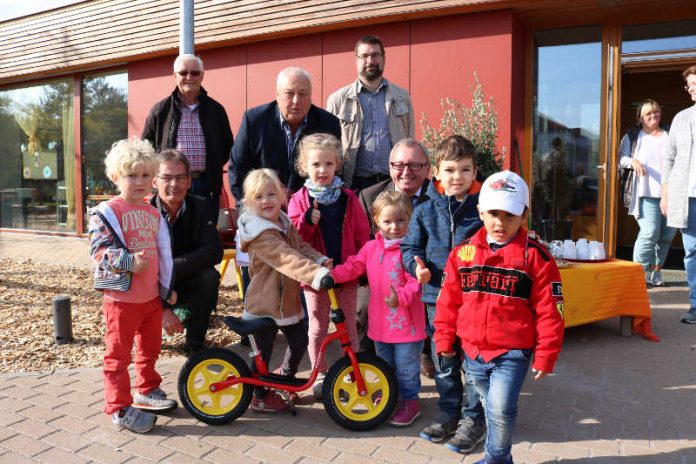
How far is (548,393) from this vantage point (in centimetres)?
384

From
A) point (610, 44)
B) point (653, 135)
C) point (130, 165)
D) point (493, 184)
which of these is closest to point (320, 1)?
point (610, 44)

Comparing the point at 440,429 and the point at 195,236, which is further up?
the point at 195,236

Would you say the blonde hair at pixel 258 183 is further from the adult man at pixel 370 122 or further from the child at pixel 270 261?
the adult man at pixel 370 122

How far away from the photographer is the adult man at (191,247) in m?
4.22

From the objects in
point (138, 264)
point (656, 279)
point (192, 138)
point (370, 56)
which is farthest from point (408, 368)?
point (656, 279)

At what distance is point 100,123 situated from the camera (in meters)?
12.4

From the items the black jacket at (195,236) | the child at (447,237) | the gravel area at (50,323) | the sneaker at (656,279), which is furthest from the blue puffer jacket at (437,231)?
the sneaker at (656,279)

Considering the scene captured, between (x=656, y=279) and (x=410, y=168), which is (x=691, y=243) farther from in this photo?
(x=410, y=168)

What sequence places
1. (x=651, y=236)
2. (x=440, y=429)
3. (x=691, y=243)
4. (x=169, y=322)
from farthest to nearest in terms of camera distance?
(x=651, y=236) < (x=691, y=243) < (x=169, y=322) < (x=440, y=429)

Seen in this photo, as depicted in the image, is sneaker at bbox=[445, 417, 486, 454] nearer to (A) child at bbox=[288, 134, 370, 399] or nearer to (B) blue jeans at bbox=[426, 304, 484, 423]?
(B) blue jeans at bbox=[426, 304, 484, 423]

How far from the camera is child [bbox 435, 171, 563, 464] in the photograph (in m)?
2.62

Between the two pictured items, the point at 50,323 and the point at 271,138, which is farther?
the point at 50,323

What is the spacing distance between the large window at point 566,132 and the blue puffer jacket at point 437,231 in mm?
5429

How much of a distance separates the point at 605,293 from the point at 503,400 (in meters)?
2.77
